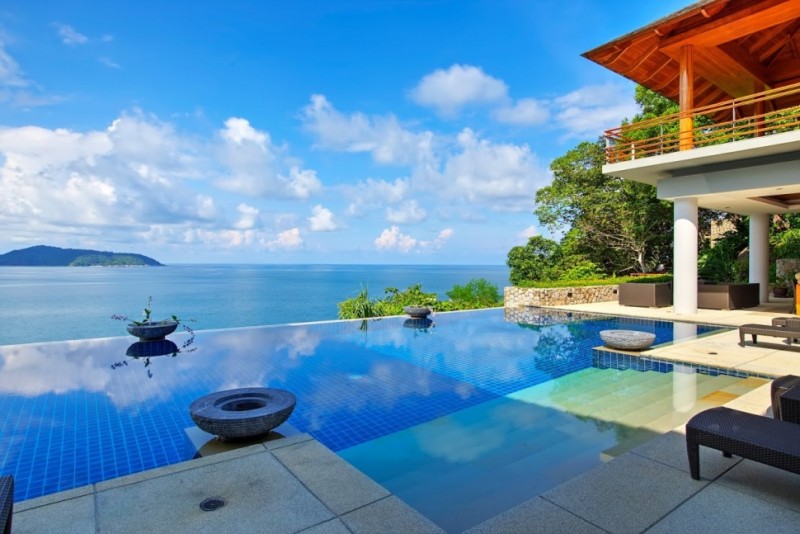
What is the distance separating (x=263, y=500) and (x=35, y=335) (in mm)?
25765

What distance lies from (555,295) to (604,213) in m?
9.15

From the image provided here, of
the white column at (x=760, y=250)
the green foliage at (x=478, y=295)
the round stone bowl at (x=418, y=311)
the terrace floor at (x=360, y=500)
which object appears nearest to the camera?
the terrace floor at (x=360, y=500)

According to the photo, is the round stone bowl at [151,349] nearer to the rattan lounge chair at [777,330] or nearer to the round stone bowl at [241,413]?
the round stone bowl at [241,413]

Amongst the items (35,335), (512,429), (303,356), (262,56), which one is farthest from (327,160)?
(512,429)

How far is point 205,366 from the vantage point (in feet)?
24.9

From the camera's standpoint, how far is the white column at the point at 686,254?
1188 centimetres

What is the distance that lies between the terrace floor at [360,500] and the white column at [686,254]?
1005 cm

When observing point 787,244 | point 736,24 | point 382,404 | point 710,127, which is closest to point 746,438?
point 382,404

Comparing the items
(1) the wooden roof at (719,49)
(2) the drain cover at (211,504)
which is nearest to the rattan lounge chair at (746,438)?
(2) the drain cover at (211,504)

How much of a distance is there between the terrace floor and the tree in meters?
20.5

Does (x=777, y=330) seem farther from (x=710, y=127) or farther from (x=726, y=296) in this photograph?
(x=726, y=296)

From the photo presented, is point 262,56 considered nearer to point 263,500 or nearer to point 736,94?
point 736,94

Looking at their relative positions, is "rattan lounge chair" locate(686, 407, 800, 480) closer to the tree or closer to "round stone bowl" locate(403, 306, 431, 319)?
"round stone bowl" locate(403, 306, 431, 319)

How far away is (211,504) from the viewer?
283cm
